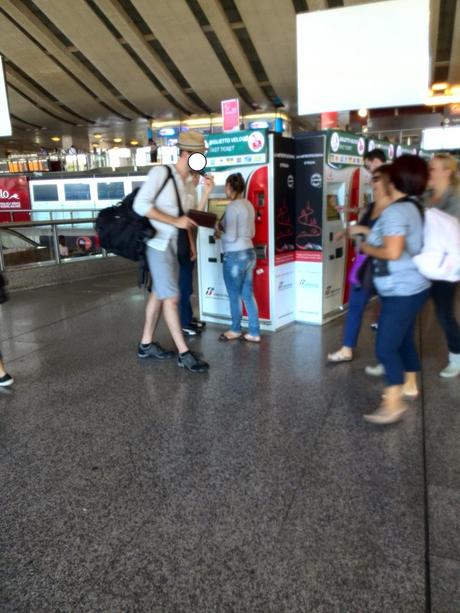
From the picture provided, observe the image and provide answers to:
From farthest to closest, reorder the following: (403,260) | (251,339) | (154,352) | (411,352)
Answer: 1. (251,339)
2. (154,352)
3. (411,352)
4. (403,260)

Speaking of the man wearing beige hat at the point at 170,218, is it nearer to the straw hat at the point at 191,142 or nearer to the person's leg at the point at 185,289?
the straw hat at the point at 191,142

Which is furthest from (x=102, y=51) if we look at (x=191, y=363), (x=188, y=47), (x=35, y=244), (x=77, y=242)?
(x=191, y=363)

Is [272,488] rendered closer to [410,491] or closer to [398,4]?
[410,491]

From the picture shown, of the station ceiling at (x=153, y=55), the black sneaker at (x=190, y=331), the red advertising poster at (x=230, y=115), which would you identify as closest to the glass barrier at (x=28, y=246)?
the red advertising poster at (x=230, y=115)

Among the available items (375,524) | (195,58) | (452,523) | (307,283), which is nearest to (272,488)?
(375,524)

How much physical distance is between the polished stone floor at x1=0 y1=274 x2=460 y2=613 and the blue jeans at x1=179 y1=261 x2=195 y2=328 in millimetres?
966

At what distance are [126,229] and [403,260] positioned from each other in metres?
2.12

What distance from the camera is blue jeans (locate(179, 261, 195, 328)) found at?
493cm

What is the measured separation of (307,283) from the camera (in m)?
5.50

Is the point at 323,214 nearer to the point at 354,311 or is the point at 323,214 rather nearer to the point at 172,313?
the point at 354,311

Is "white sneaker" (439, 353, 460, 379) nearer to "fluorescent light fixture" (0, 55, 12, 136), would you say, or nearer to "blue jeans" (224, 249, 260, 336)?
"blue jeans" (224, 249, 260, 336)

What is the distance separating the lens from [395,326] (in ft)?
9.40

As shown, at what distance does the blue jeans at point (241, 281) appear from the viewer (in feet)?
15.3

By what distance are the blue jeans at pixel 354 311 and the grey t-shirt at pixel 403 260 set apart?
83 cm
